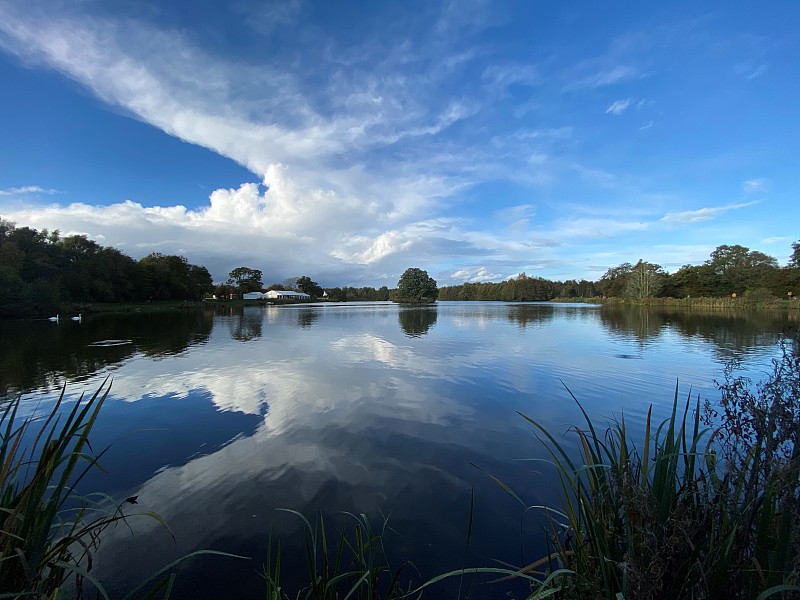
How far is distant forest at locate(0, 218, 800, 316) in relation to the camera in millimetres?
39969

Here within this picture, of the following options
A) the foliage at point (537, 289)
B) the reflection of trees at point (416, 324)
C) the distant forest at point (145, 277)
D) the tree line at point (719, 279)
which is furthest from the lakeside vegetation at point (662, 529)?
the foliage at point (537, 289)

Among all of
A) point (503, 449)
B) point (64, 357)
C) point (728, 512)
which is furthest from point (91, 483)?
point (64, 357)

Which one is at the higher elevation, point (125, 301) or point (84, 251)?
point (84, 251)

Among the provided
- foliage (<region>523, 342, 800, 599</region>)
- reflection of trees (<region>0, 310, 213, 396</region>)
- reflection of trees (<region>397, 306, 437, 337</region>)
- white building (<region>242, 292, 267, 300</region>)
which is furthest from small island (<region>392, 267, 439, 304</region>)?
foliage (<region>523, 342, 800, 599</region>)

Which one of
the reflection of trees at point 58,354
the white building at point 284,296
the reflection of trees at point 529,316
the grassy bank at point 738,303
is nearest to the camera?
the reflection of trees at point 58,354

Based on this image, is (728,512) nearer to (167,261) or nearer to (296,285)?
(167,261)

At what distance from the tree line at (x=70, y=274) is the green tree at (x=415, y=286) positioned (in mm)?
54058

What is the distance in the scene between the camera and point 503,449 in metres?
6.37

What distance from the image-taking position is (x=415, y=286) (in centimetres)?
10400

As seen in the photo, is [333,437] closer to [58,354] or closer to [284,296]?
[58,354]

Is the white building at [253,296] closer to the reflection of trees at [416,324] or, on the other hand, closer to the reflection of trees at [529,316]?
the reflection of trees at [416,324]

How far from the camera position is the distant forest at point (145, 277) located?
3997 cm

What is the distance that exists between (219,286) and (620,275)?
121 metres

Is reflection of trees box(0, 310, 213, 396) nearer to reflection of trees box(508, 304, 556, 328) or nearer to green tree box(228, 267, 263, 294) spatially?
reflection of trees box(508, 304, 556, 328)
